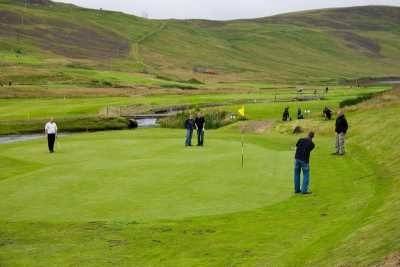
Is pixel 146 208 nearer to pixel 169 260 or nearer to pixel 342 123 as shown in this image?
pixel 169 260

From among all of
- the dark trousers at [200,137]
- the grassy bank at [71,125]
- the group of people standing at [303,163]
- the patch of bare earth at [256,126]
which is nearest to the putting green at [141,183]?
the group of people standing at [303,163]

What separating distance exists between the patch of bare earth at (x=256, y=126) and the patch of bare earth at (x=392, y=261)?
43078 mm

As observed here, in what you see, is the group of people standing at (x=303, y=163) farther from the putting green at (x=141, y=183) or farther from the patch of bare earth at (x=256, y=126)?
the patch of bare earth at (x=256, y=126)

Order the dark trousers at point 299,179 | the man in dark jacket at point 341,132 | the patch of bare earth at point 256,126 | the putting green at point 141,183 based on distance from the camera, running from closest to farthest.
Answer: the putting green at point 141,183
the dark trousers at point 299,179
the man in dark jacket at point 341,132
the patch of bare earth at point 256,126

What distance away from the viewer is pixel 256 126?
61.3 meters

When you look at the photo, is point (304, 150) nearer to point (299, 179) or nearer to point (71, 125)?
point (299, 179)

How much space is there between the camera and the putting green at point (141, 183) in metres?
24.1

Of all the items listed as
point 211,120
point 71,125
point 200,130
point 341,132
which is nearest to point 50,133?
point 200,130

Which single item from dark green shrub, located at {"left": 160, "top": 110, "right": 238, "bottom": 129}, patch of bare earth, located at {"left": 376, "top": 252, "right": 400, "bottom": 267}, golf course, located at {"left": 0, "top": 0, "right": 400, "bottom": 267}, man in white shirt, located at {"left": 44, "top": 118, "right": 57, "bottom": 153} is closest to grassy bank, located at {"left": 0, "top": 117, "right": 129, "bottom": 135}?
dark green shrub, located at {"left": 160, "top": 110, "right": 238, "bottom": 129}

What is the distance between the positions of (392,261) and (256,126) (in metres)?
46.3

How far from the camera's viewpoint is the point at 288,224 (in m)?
21.9

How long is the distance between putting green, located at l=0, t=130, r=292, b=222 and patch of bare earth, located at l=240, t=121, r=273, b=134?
660 inches

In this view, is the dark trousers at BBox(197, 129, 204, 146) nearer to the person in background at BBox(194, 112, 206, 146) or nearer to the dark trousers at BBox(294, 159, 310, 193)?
the person in background at BBox(194, 112, 206, 146)

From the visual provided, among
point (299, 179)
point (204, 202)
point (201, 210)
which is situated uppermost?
point (299, 179)
